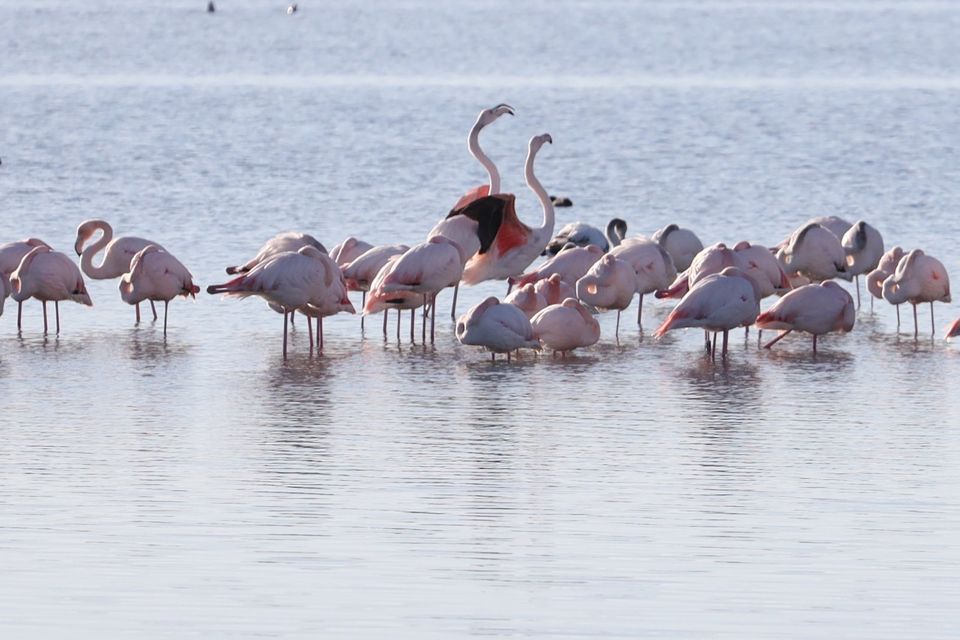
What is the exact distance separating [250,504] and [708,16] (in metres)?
103

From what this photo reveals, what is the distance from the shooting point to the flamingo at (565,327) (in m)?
11.4

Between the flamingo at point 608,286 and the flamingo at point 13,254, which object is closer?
the flamingo at point 608,286

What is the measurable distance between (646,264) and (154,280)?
10.9 feet

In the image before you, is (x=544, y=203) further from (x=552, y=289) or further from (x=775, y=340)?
(x=775, y=340)

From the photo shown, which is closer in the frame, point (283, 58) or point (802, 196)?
point (802, 196)

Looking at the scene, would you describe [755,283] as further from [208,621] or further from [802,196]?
[802,196]

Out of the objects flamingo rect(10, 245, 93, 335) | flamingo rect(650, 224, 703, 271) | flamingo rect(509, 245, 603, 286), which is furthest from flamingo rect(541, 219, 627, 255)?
flamingo rect(10, 245, 93, 335)

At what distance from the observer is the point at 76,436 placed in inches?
351

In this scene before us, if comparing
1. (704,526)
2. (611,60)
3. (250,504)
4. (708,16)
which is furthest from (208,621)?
(708,16)

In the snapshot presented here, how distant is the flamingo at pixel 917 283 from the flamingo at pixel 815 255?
3.40 feet

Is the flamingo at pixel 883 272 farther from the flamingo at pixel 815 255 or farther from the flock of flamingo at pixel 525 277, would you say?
the flamingo at pixel 815 255

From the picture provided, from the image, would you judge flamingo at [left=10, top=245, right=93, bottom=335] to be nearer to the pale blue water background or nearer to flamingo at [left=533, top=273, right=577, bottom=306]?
the pale blue water background

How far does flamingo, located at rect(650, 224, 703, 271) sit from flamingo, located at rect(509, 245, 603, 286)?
1.48 metres

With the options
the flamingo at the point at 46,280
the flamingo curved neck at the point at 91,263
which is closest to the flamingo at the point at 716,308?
the flamingo at the point at 46,280
